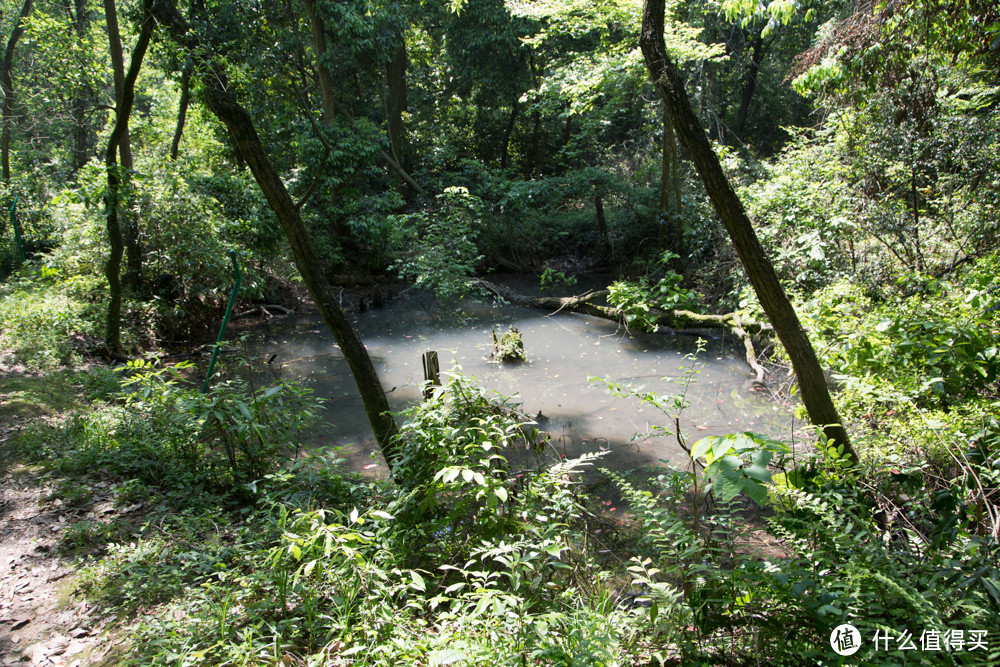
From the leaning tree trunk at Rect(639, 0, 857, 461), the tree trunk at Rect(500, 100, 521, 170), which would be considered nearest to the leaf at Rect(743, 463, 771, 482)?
the leaning tree trunk at Rect(639, 0, 857, 461)

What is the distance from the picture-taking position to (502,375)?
829 centimetres

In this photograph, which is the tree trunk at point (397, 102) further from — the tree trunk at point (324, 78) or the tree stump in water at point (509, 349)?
the tree stump in water at point (509, 349)

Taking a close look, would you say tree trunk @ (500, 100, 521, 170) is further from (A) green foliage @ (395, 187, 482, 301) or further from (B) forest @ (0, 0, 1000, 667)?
(A) green foliage @ (395, 187, 482, 301)

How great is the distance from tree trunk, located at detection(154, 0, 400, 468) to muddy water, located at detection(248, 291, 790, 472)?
0.30 meters

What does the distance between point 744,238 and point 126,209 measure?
28.0ft

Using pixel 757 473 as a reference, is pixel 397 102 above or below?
above

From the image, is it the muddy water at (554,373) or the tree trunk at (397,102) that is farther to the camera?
the tree trunk at (397,102)

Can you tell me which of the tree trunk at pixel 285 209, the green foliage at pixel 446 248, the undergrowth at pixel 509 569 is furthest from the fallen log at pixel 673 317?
the tree trunk at pixel 285 209

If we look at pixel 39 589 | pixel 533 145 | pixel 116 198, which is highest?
pixel 533 145

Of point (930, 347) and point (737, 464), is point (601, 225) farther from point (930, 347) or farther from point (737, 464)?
point (737, 464)

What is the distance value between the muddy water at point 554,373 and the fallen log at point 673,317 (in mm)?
235

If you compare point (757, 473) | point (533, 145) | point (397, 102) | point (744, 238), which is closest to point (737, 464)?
point (757, 473)

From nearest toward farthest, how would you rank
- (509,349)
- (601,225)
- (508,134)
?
(509,349) < (601,225) < (508,134)

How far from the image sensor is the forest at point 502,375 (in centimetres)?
239
